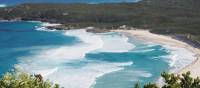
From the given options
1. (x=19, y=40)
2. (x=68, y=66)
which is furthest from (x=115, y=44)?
(x=68, y=66)

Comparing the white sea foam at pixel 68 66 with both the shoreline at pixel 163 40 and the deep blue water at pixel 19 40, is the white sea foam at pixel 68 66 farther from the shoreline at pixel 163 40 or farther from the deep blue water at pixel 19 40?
the shoreline at pixel 163 40

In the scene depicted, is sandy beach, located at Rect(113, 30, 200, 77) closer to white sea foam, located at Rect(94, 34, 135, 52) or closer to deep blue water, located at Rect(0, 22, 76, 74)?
white sea foam, located at Rect(94, 34, 135, 52)

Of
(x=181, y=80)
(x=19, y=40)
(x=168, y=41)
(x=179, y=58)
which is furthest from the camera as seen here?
(x=19, y=40)

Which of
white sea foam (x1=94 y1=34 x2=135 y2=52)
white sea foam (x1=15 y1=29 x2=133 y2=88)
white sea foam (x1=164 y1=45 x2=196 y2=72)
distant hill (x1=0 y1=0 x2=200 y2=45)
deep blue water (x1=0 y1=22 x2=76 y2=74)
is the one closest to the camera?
white sea foam (x1=15 y1=29 x2=133 y2=88)

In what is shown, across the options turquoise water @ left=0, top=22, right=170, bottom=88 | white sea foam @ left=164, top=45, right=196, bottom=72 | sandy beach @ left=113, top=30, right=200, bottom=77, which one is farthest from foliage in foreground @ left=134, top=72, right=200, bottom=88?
white sea foam @ left=164, top=45, right=196, bottom=72

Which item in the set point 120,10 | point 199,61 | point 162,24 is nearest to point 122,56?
point 199,61

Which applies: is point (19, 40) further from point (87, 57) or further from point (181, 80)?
point (181, 80)
